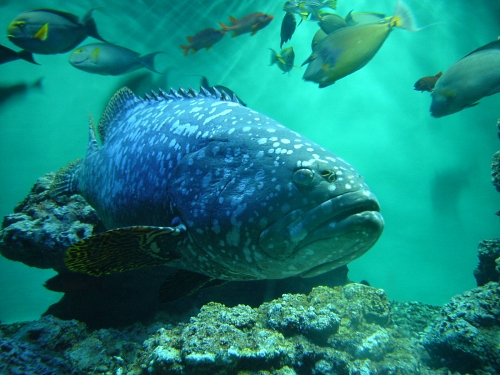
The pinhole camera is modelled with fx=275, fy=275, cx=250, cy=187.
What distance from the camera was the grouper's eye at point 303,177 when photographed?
216cm

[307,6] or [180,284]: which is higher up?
[307,6]

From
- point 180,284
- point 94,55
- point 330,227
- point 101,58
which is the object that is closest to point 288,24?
point 101,58

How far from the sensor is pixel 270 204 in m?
2.23

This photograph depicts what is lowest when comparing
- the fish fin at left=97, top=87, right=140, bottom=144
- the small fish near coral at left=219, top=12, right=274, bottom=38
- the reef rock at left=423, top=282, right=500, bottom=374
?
the reef rock at left=423, top=282, right=500, bottom=374

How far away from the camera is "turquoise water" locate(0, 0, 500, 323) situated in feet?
26.2

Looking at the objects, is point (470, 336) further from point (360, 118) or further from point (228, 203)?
point (360, 118)

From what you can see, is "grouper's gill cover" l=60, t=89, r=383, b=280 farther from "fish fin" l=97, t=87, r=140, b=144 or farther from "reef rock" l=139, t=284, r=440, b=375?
"fish fin" l=97, t=87, r=140, b=144

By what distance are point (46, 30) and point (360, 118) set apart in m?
9.97

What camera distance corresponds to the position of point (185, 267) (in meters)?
2.91

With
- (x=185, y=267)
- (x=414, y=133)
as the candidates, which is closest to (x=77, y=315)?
(x=185, y=267)

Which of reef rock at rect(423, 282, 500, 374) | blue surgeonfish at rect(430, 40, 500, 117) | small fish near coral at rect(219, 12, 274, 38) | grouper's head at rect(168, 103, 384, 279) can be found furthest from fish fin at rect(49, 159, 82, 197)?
blue surgeonfish at rect(430, 40, 500, 117)

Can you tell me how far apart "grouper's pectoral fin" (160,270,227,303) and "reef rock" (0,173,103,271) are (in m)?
2.20

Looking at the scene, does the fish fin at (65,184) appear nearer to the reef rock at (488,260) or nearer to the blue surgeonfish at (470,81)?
the blue surgeonfish at (470,81)

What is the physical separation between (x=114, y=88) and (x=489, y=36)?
42.8 feet
